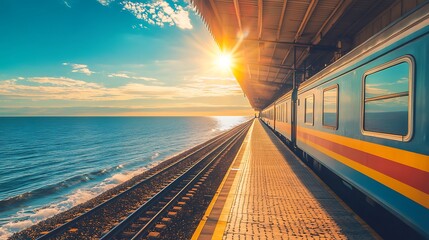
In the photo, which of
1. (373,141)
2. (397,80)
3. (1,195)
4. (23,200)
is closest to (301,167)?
(373,141)

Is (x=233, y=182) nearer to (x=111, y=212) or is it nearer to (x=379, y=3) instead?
(x=111, y=212)

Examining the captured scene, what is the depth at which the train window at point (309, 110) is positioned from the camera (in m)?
10.0

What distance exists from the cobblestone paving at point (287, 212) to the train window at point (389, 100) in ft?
6.71

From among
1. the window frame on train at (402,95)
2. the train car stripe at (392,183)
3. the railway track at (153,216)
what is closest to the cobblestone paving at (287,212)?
the train car stripe at (392,183)

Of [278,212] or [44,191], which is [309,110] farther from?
[44,191]

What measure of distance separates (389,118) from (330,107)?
3.34 metres

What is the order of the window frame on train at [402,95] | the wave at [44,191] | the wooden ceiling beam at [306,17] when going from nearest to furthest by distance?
1. the window frame on train at [402,95]
2. the wooden ceiling beam at [306,17]
3. the wave at [44,191]

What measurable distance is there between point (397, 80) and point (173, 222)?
6.59 m

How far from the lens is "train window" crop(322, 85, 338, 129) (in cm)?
718

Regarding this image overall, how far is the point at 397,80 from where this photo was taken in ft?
13.7

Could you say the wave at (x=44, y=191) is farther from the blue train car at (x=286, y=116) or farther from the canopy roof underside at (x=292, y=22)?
the blue train car at (x=286, y=116)

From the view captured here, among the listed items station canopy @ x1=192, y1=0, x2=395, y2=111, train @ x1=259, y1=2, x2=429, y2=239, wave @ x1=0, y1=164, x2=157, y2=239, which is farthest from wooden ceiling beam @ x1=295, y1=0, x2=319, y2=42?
wave @ x1=0, y1=164, x2=157, y2=239

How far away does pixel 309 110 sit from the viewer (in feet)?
34.7

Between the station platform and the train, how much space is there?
33.6 inches
